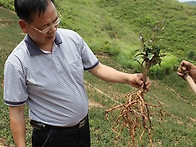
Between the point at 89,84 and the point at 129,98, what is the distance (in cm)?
870

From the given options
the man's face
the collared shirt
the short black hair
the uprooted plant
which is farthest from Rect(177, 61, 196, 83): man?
the short black hair

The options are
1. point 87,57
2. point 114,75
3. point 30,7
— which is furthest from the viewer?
point 114,75

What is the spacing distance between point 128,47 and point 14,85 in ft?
74.8

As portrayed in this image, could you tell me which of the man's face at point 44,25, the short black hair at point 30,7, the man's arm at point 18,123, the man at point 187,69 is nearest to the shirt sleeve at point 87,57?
the man's face at point 44,25

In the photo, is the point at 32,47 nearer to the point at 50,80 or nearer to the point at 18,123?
the point at 50,80

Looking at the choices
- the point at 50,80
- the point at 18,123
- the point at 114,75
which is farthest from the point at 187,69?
the point at 18,123

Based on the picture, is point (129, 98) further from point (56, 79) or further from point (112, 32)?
point (112, 32)

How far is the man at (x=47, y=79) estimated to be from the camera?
2102mm

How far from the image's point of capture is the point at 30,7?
202 cm

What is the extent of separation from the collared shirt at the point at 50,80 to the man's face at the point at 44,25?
0.08 m

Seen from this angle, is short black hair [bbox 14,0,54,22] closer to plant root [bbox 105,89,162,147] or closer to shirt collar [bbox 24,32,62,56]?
shirt collar [bbox 24,32,62,56]

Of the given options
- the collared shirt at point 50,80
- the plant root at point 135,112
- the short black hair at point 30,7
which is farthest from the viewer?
the plant root at point 135,112

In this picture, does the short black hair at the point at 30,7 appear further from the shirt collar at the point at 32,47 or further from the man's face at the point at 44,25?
the shirt collar at the point at 32,47

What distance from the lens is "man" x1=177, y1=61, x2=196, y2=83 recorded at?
2836 millimetres
